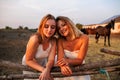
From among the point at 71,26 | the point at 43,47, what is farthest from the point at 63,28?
the point at 43,47

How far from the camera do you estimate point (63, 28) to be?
4098mm

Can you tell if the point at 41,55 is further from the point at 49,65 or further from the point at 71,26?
the point at 71,26

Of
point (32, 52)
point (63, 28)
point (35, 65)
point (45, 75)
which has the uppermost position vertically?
point (63, 28)

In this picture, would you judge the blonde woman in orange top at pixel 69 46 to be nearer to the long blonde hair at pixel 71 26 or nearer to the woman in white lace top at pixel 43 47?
the long blonde hair at pixel 71 26

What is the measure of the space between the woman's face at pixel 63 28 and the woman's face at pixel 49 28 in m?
0.11

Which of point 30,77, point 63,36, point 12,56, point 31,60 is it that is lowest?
point 12,56

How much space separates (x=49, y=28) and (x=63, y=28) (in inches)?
9.5

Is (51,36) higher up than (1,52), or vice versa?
(51,36)

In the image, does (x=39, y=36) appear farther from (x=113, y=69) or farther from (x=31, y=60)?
(x=113, y=69)

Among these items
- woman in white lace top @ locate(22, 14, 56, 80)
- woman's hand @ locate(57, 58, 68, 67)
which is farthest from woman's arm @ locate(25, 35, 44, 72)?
woman's hand @ locate(57, 58, 68, 67)

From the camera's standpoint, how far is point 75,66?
4.12 m

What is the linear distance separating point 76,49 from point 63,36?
28 centimetres

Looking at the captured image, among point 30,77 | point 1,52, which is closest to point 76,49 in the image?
point 30,77

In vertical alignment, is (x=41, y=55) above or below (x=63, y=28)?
below
